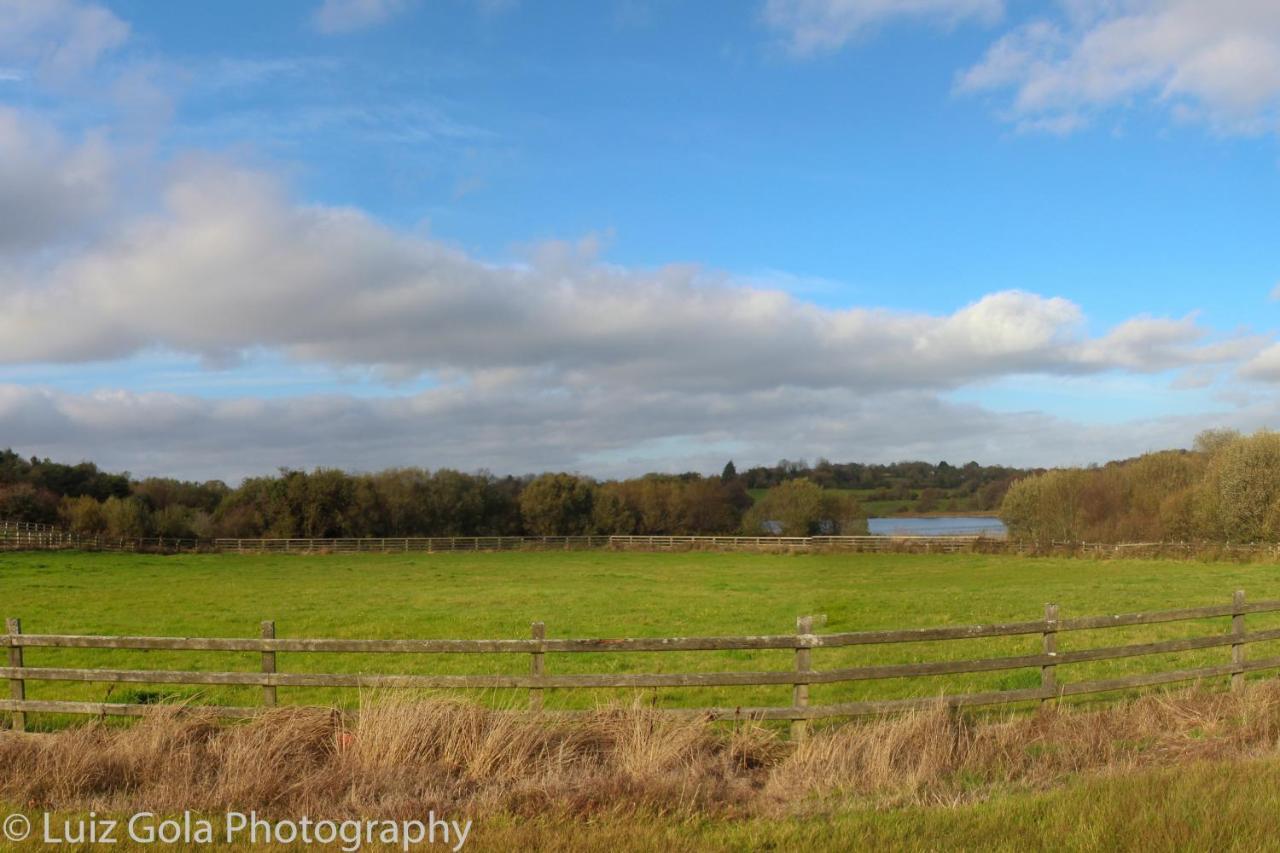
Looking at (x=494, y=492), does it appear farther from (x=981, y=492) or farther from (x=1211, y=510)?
(x=1211, y=510)

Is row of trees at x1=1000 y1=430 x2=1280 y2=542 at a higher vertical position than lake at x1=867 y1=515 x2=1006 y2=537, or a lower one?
higher

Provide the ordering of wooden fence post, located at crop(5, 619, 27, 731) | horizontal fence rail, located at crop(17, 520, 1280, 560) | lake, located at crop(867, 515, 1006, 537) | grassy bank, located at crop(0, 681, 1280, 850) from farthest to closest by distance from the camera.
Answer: lake, located at crop(867, 515, 1006, 537) → horizontal fence rail, located at crop(17, 520, 1280, 560) → wooden fence post, located at crop(5, 619, 27, 731) → grassy bank, located at crop(0, 681, 1280, 850)

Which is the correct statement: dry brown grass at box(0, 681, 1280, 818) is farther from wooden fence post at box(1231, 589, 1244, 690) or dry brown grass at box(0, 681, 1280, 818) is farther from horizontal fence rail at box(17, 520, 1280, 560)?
horizontal fence rail at box(17, 520, 1280, 560)

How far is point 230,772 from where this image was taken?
711cm

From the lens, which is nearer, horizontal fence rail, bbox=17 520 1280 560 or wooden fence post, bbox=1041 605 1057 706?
wooden fence post, bbox=1041 605 1057 706

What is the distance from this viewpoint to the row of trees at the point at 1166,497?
54.1 metres

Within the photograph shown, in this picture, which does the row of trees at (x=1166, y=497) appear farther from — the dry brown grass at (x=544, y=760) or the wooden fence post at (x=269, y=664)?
the wooden fence post at (x=269, y=664)

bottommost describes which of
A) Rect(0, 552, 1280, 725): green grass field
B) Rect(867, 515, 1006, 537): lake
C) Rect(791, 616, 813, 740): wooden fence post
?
Rect(867, 515, 1006, 537): lake

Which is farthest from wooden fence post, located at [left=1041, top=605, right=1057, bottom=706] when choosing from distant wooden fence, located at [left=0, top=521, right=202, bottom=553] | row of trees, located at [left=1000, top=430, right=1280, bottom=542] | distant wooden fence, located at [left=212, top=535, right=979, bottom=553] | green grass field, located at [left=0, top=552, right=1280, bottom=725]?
distant wooden fence, located at [left=0, top=521, right=202, bottom=553]

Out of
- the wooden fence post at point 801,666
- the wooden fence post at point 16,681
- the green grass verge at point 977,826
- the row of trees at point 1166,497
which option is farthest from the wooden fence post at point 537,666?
the row of trees at point 1166,497

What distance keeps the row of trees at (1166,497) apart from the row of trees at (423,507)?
14.2 meters

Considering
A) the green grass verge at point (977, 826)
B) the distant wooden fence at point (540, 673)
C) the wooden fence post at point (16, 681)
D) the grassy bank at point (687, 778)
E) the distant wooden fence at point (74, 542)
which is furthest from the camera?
the distant wooden fence at point (74, 542)

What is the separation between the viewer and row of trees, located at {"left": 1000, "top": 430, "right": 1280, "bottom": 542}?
54.1m

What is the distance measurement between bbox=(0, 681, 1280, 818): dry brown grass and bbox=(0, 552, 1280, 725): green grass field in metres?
1.66
